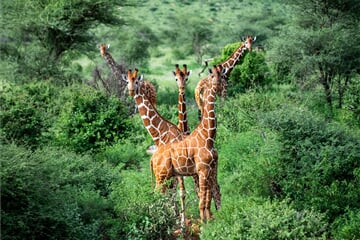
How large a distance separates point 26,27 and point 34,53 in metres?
1.33

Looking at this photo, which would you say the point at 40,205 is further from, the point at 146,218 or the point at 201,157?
the point at 201,157

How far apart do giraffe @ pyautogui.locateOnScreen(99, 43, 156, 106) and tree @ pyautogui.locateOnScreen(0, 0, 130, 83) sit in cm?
397

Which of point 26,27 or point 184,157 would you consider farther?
point 26,27

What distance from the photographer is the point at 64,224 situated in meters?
7.66

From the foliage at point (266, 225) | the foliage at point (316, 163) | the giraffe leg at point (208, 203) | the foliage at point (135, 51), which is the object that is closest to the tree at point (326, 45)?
the foliage at point (316, 163)

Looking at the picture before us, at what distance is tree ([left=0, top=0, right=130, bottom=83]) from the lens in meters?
20.7

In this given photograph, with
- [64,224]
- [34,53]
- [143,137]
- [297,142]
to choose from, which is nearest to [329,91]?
[143,137]

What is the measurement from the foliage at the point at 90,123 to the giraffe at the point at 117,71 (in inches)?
39.7

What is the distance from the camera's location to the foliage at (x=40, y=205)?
7.32m

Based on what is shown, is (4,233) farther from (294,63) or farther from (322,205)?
(294,63)

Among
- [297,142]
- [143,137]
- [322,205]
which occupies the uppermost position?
[297,142]

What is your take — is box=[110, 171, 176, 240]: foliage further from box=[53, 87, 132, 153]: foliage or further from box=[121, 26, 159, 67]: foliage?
box=[121, 26, 159, 67]: foliage

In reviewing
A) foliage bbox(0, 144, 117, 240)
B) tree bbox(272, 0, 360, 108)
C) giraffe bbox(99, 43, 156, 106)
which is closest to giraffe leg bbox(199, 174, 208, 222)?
foliage bbox(0, 144, 117, 240)

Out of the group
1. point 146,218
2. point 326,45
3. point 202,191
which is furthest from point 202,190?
point 326,45
